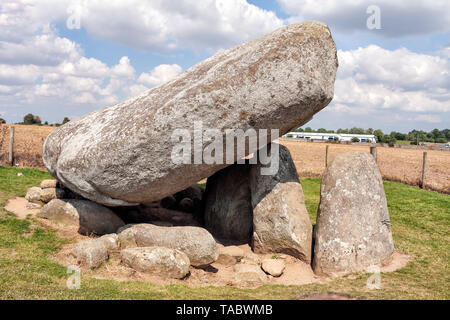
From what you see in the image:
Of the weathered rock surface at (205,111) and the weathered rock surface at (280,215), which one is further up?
the weathered rock surface at (205,111)

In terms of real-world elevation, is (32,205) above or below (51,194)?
below

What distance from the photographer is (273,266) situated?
789cm


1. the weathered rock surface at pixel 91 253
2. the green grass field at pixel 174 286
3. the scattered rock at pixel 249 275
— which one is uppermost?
the weathered rock surface at pixel 91 253

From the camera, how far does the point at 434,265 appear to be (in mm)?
8156

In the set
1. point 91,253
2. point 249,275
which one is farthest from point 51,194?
point 249,275

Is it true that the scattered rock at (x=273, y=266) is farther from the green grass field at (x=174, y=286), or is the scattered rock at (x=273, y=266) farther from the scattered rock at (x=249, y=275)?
the green grass field at (x=174, y=286)

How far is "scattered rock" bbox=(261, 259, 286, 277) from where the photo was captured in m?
7.79

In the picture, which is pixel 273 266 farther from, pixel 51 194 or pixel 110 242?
pixel 51 194

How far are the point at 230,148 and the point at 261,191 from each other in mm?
1627

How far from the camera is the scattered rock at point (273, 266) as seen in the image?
25.6ft

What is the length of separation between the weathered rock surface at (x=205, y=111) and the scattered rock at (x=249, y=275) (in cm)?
227

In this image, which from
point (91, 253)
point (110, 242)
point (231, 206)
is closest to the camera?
point (91, 253)

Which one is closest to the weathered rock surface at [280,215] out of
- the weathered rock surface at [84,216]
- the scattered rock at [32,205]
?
the weathered rock surface at [84,216]

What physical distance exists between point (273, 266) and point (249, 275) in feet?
2.23
